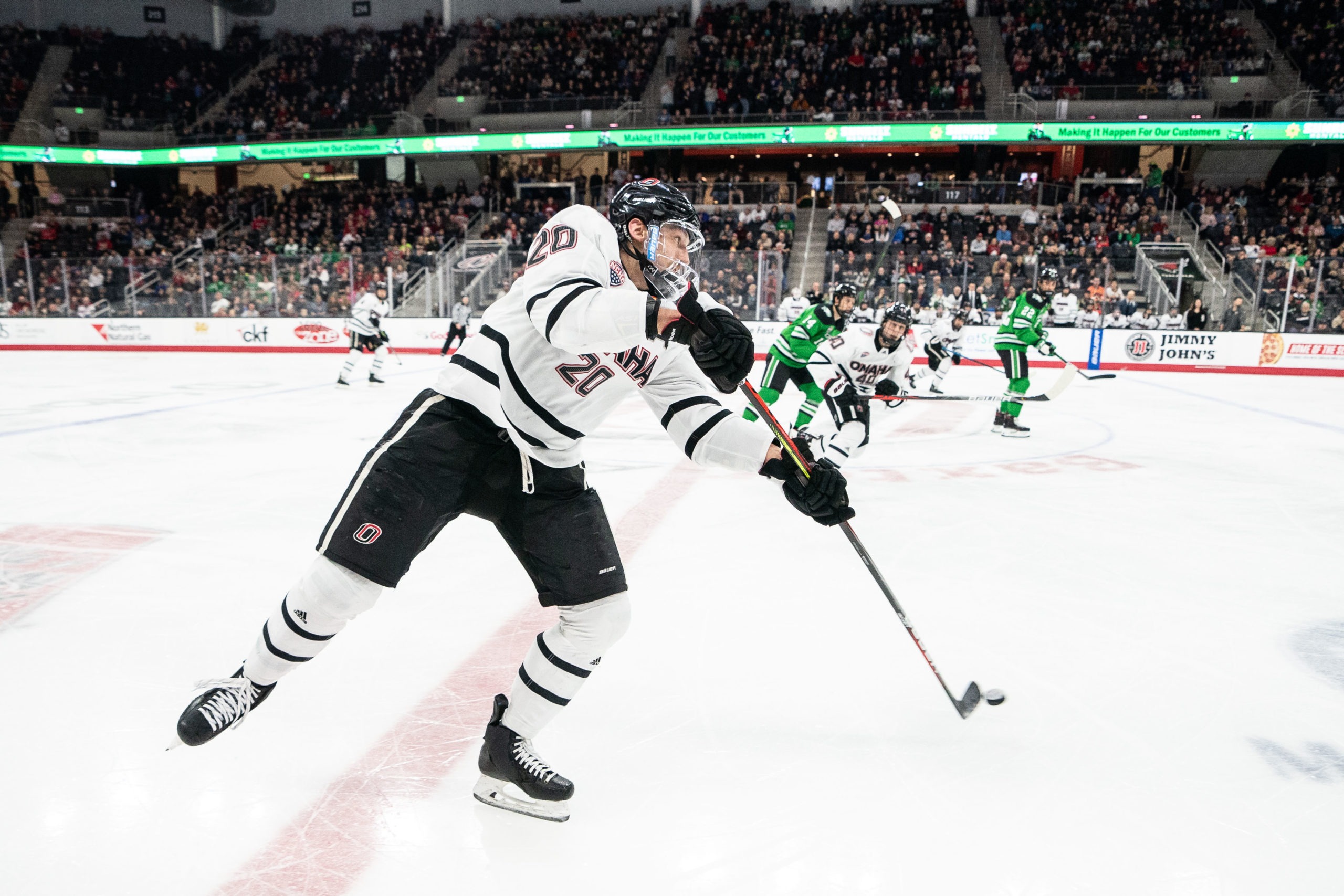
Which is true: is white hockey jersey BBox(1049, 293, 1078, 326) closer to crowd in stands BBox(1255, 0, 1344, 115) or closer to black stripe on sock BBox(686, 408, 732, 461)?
crowd in stands BBox(1255, 0, 1344, 115)

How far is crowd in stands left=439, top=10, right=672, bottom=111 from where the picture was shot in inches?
830

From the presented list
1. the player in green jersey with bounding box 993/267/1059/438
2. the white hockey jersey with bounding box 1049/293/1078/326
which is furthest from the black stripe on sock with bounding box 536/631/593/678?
the white hockey jersey with bounding box 1049/293/1078/326

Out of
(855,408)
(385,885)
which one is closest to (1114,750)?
(385,885)

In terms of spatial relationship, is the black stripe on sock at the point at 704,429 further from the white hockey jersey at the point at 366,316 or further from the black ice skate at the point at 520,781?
the white hockey jersey at the point at 366,316

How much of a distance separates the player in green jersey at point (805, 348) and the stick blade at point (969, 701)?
356cm

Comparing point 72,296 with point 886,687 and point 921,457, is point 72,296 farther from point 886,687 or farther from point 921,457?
point 886,687

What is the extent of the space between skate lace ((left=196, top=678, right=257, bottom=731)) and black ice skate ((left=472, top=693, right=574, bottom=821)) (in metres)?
0.53

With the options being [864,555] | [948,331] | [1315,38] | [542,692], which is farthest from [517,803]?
[1315,38]

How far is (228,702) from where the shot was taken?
75.9 inches

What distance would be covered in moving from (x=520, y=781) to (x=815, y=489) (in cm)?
90

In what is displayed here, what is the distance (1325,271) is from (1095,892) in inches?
554

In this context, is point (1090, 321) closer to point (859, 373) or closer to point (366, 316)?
point (859, 373)

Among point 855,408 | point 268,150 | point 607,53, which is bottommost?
point 855,408

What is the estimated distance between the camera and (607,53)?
71.7 feet
